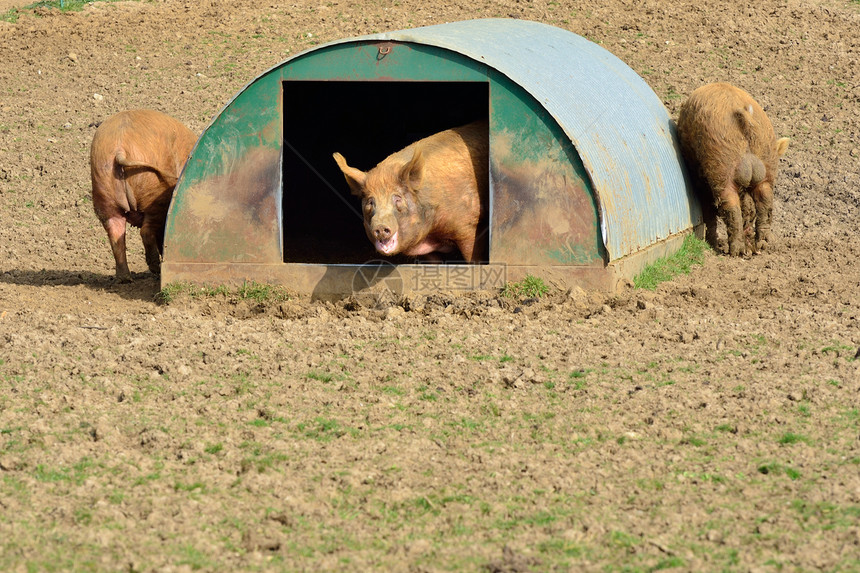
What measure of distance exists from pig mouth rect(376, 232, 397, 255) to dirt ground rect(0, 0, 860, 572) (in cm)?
41

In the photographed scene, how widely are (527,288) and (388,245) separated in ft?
3.52

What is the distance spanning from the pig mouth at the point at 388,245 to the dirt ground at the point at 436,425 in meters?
0.41

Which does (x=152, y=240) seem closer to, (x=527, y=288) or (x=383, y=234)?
(x=383, y=234)

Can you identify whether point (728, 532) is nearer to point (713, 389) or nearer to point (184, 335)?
point (713, 389)

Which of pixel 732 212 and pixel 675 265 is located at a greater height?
pixel 732 212

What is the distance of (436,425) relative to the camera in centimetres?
525

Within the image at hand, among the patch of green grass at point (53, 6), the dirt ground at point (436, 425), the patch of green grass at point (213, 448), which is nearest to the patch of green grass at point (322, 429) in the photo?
the dirt ground at point (436, 425)

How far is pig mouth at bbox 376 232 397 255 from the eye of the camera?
24.4 feet

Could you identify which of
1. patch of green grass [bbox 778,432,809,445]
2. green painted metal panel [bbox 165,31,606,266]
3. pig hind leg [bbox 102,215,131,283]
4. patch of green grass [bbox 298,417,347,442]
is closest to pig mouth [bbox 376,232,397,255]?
green painted metal panel [bbox 165,31,606,266]

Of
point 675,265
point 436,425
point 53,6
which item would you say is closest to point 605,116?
point 675,265

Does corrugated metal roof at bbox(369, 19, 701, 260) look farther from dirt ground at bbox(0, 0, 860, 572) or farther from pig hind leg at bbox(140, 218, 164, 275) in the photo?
pig hind leg at bbox(140, 218, 164, 275)

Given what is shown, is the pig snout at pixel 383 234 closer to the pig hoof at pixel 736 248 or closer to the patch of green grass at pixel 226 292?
the patch of green grass at pixel 226 292

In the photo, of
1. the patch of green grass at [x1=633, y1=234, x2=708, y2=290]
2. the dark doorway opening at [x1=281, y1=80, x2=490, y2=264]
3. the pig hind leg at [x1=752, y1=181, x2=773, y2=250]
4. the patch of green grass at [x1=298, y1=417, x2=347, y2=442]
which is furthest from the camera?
the dark doorway opening at [x1=281, y1=80, x2=490, y2=264]

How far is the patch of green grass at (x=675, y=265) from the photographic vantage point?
27.9 ft
